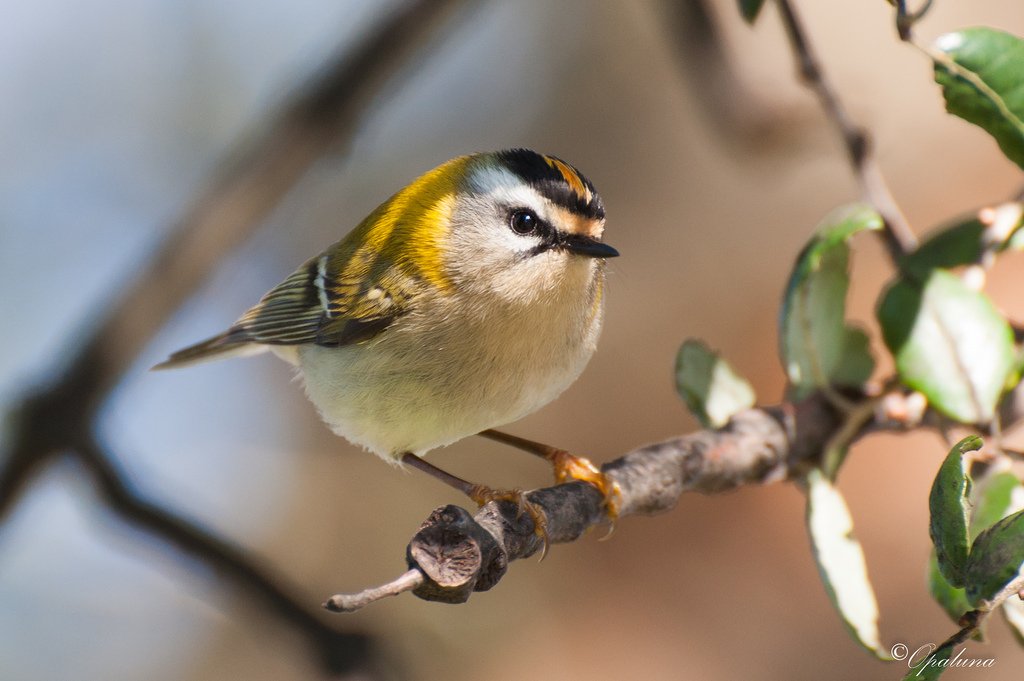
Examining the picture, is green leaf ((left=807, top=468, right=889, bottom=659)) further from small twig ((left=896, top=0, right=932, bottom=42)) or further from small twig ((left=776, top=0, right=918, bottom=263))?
small twig ((left=896, top=0, right=932, bottom=42))

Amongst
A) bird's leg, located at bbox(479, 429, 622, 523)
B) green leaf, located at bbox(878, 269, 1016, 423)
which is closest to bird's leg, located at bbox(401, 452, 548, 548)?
bird's leg, located at bbox(479, 429, 622, 523)

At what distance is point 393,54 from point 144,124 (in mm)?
1921

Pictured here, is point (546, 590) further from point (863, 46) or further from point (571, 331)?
point (863, 46)

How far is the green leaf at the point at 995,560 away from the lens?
2.80ft

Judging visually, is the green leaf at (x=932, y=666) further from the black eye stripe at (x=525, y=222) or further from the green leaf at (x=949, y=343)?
A: the black eye stripe at (x=525, y=222)

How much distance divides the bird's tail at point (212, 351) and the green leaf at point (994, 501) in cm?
132

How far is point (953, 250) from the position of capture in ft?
4.74

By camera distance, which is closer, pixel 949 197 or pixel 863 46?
pixel 949 197

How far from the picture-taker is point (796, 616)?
2631 mm

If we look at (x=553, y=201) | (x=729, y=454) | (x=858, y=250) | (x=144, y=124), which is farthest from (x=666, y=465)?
(x=144, y=124)

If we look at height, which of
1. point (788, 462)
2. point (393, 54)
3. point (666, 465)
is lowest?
point (788, 462)

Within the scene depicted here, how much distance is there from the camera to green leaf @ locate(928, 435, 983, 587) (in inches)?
35.0

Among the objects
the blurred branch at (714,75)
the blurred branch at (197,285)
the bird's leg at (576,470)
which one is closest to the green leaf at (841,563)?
the bird's leg at (576,470)

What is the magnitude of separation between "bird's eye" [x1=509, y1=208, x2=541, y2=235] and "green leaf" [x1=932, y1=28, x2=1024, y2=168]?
599 millimetres
